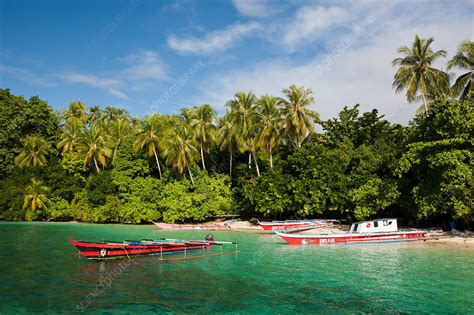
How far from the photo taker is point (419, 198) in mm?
27016

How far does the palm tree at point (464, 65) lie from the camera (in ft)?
100

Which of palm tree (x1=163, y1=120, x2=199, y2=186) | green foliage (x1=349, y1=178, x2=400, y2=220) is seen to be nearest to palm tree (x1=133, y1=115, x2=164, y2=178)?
palm tree (x1=163, y1=120, x2=199, y2=186)

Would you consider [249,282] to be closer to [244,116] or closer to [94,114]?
[244,116]

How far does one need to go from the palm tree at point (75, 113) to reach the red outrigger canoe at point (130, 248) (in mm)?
44377

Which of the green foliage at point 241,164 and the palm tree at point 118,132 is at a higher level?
the palm tree at point 118,132

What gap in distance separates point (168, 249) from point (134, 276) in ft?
17.5

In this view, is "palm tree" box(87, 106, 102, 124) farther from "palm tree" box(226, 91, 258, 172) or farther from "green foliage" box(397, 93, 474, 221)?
"green foliage" box(397, 93, 474, 221)

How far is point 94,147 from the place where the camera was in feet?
152

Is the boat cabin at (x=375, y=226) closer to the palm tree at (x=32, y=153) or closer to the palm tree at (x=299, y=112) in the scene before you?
the palm tree at (x=299, y=112)

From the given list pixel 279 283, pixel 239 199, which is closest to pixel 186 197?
pixel 239 199

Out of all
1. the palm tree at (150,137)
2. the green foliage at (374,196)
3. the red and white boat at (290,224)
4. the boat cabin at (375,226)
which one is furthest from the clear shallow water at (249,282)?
the palm tree at (150,137)

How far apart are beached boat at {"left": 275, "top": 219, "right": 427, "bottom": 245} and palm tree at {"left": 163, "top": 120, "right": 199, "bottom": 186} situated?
1937 cm

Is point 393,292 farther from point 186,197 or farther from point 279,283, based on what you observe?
point 186,197

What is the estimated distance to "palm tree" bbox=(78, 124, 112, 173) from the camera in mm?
46344
